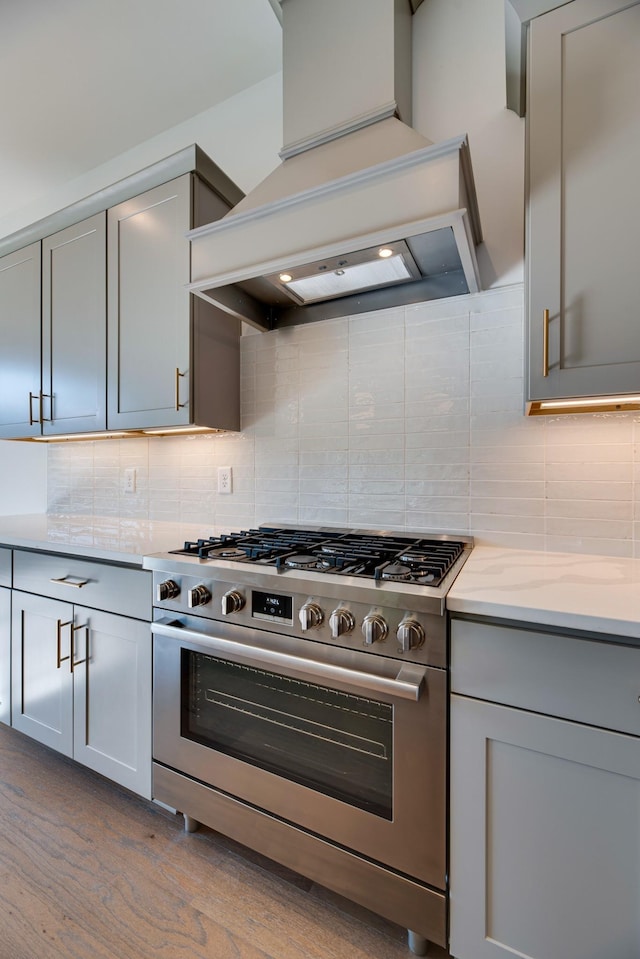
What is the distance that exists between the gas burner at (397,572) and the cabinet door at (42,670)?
1.26 metres

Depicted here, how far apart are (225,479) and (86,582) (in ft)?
2.33

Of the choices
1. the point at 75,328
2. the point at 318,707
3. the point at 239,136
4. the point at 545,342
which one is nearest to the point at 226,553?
the point at 318,707

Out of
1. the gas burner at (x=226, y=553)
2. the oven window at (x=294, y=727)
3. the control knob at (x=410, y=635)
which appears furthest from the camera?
the gas burner at (x=226, y=553)

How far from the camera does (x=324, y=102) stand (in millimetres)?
1390

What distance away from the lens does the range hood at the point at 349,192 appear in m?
1.13

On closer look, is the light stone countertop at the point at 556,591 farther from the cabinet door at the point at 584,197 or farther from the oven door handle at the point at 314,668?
the cabinet door at the point at 584,197

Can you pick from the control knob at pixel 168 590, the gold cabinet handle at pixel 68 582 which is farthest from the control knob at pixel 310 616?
the gold cabinet handle at pixel 68 582

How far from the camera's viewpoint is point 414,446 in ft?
5.37

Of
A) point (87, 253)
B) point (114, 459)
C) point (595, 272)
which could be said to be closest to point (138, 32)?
point (87, 253)

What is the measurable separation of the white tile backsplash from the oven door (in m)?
0.71

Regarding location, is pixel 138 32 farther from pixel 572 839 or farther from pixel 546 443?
pixel 572 839

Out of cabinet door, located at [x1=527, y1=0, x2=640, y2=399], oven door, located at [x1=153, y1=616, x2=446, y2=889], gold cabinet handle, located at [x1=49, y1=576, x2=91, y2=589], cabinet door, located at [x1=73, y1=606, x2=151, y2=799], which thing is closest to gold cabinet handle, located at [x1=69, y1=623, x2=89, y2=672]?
cabinet door, located at [x1=73, y1=606, x2=151, y2=799]

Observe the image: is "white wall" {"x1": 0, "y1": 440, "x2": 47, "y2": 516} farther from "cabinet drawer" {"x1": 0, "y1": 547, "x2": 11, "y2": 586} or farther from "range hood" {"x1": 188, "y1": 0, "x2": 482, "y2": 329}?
"range hood" {"x1": 188, "y1": 0, "x2": 482, "y2": 329}

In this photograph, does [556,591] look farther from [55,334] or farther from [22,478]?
[22,478]
